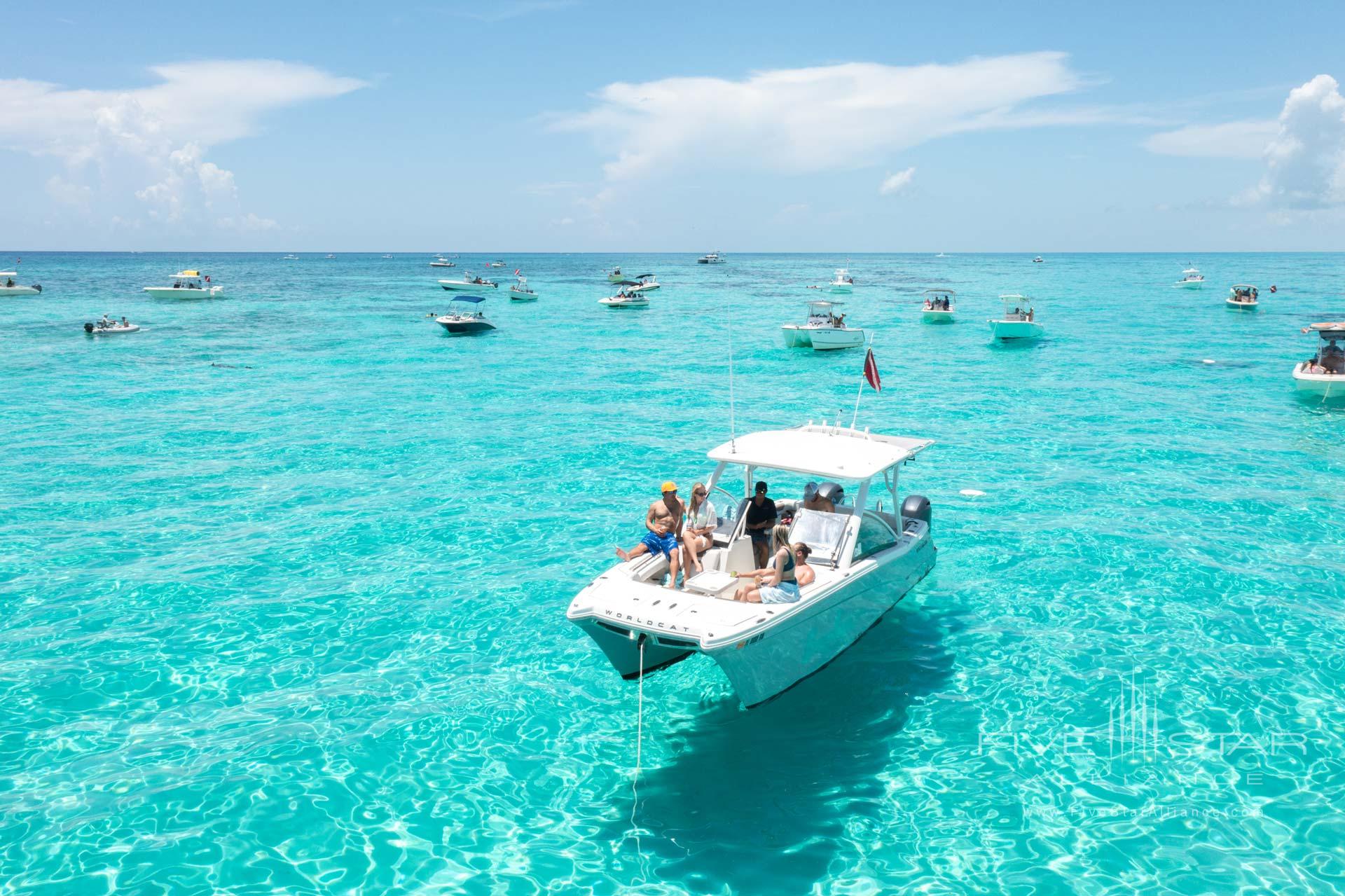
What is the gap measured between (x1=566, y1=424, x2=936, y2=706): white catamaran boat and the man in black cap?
0.18m

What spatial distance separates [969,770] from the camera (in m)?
10.1

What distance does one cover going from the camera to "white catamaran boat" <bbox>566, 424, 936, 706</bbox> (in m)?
9.43

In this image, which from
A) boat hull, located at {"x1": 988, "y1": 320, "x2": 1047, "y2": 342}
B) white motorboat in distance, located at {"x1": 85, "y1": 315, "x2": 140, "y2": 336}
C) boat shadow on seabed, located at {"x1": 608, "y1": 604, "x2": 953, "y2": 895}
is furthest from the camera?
white motorboat in distance, located at {"x1": 85, "y1": 315, "x2": 140, "y2": 336}

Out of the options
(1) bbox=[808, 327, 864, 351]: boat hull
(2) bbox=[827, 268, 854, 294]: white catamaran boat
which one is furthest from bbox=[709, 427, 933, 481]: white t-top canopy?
(2) bbox=[827, 268, 854, 294]: white catamaran boat

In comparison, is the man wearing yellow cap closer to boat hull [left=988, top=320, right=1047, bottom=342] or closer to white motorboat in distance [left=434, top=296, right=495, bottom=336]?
boat hull [left=988, top=320, right=1047, bottom=342]

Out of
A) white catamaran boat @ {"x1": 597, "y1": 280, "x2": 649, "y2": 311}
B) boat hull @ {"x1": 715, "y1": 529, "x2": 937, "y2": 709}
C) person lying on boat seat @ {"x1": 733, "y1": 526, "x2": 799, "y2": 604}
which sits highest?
white catamaran boat @ {"x1": 597, "y1": 280, "x2": 649, "y2": 311}

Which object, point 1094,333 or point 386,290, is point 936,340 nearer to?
point 1094,333

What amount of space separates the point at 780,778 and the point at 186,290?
303ft

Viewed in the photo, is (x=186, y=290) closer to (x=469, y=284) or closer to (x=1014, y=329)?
(x=469, y=284)

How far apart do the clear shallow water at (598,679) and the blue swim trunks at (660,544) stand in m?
2.16

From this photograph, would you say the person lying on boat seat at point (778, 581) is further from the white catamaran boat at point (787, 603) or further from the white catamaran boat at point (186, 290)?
the white catamaran boat at point (186, 290)

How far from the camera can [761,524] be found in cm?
1162

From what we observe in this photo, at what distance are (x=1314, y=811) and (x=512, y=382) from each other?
34706mm

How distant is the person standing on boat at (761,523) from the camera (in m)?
11.6
